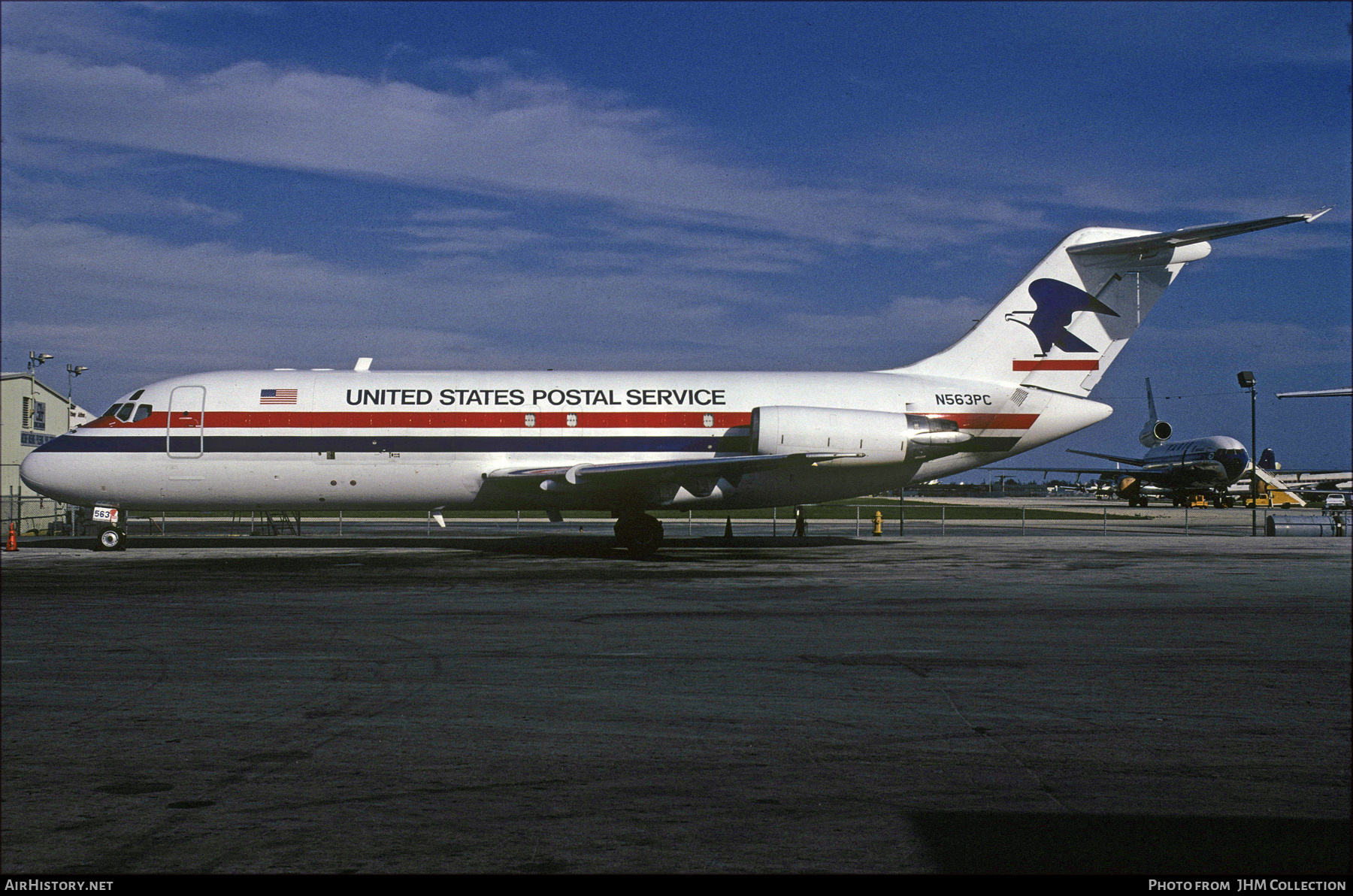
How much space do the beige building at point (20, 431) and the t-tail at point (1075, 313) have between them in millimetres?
30846

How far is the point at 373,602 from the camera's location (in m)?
14.0

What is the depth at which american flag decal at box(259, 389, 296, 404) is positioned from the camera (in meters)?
24.7

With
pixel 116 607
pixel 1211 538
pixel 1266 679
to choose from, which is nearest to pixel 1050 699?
pixel 1266 679

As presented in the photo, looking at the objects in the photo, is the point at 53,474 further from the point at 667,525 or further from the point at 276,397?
the point at 667,525

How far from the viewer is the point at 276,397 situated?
973 inches

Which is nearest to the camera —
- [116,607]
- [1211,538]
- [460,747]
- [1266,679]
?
[460,747]

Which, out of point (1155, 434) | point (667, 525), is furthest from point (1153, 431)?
point (667, 525)

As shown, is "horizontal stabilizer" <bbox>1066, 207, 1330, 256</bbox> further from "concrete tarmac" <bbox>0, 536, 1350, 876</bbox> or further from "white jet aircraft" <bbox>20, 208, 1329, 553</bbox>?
"concrete tarmac" <bbox>0, 536, 1350, 876</bbox>

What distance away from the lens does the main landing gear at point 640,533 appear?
24.5 metres

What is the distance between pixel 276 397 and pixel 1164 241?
21801mm

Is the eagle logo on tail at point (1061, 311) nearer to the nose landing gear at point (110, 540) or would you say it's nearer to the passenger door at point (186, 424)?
the passenger door at point (186, 424)

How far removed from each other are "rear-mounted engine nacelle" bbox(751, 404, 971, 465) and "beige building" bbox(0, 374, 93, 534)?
1009 inches

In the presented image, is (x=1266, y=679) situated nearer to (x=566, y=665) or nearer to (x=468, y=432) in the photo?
(x=566, y=665)

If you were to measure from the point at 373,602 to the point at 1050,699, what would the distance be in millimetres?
9190
